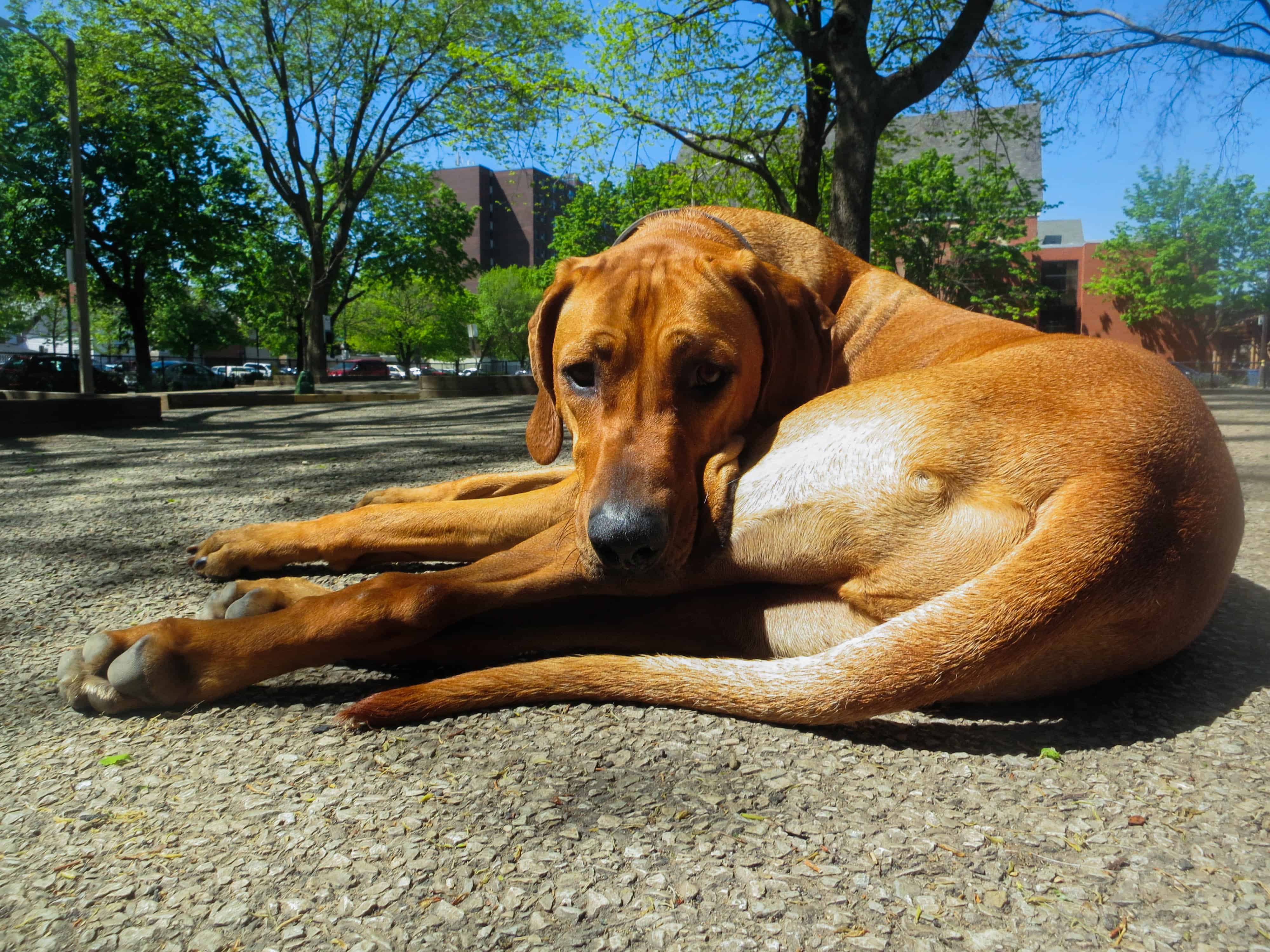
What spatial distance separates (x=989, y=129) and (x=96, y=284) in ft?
102

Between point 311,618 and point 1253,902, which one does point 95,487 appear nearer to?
point 311,618

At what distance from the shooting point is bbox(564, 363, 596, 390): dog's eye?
248 centimetres

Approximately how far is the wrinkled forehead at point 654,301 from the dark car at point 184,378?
3740cm

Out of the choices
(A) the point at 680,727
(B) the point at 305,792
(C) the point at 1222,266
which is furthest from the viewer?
(C) the point at 1222,266

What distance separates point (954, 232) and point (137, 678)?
121 feet

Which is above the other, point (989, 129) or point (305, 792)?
point (989, 129)

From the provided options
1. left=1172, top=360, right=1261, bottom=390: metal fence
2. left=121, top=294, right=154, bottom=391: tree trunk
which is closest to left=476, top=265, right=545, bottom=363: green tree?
left=121, top=294, right=154, bottom=391: tree trunk

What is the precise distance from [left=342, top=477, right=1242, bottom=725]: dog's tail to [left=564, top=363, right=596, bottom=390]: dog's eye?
2.74 ft

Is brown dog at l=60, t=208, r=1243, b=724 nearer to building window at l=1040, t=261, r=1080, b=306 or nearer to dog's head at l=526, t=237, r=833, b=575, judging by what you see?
dog's head at l=526, t=237, r=833, b=575

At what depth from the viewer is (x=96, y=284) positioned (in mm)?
30969

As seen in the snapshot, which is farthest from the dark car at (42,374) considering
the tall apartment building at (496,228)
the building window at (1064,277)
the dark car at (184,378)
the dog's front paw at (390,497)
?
the tall apartment building at (496,228)

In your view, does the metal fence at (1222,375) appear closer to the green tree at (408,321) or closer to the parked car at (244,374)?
the green tree at (408,321)

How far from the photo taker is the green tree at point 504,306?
66.4 metres

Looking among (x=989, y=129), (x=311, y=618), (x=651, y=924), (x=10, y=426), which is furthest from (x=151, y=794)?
(x=989, y=129)
